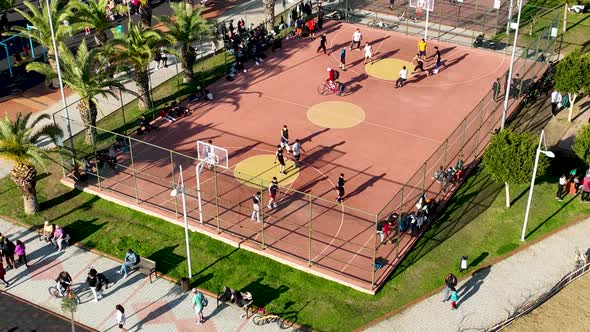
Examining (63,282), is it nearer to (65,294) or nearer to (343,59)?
(65,294)

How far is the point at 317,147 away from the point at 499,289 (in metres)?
15.5

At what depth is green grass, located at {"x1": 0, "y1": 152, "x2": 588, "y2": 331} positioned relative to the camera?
3547cm

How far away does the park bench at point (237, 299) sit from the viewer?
34.6 metres

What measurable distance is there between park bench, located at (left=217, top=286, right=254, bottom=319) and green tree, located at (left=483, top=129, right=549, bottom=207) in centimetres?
1544

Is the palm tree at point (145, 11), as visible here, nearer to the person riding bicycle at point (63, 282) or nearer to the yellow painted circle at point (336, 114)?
the yellow painted circle at point (336, 114)

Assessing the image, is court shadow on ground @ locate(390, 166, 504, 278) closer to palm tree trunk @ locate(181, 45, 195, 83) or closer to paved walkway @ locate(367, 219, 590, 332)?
paved walkway @ locate(367, 219, 590, 332)

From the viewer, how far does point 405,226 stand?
38469 millimetres

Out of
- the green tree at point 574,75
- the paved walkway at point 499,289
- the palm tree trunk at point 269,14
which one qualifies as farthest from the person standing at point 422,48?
the paved walkway at point 499,289

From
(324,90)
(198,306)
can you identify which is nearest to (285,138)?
(324,90)

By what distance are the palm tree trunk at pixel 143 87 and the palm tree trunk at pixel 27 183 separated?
11.5 metres

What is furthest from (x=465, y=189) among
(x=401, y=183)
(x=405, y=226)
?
(x=405, y=226)

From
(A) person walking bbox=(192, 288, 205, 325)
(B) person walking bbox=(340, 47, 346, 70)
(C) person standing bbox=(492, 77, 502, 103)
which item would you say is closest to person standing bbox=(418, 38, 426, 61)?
(B) person walking bbox=(340, 47, 346, 70)

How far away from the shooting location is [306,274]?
1459 inches

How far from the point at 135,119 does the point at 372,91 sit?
17.3 metres
